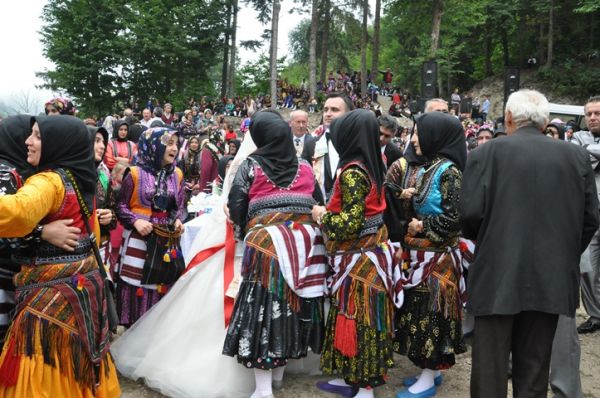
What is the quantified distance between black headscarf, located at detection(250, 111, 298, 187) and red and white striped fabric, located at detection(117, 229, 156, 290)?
1.25 metres

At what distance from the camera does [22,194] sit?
254 centimetres

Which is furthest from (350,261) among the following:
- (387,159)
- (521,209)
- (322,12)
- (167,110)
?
(322,12)

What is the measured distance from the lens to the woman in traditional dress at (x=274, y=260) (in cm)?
344

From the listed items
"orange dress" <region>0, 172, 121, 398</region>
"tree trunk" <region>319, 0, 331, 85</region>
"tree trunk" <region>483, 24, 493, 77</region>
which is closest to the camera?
"orange dress" <region>0, 172, 121, 398</region>

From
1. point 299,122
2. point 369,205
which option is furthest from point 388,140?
point 369,205

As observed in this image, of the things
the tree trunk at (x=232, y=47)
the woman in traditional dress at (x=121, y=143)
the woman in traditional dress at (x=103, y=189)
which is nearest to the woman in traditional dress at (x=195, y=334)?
the woman in traditional dress at (x=103, y=189)

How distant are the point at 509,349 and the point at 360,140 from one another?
4.86 feet

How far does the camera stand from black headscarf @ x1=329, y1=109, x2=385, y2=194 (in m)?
3.36

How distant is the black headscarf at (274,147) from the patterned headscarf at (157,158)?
857 mm

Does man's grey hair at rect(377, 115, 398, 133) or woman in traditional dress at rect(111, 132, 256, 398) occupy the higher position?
man's grey hair at rect(377, 115, 398, 133)

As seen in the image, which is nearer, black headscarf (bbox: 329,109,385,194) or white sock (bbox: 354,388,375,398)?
black headscarf (bbox: 329,109,385,194)

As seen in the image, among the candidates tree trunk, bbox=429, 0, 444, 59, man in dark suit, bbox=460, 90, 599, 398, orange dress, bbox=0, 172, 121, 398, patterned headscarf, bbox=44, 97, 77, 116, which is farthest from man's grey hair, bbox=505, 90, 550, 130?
tree trunk, bbox=429, 0, 444, 59

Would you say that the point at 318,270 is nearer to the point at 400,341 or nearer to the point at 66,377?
the point at 400,341

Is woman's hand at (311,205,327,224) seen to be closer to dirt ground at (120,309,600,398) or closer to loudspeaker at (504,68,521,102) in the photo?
dirt ground at (120,309,600,398)
